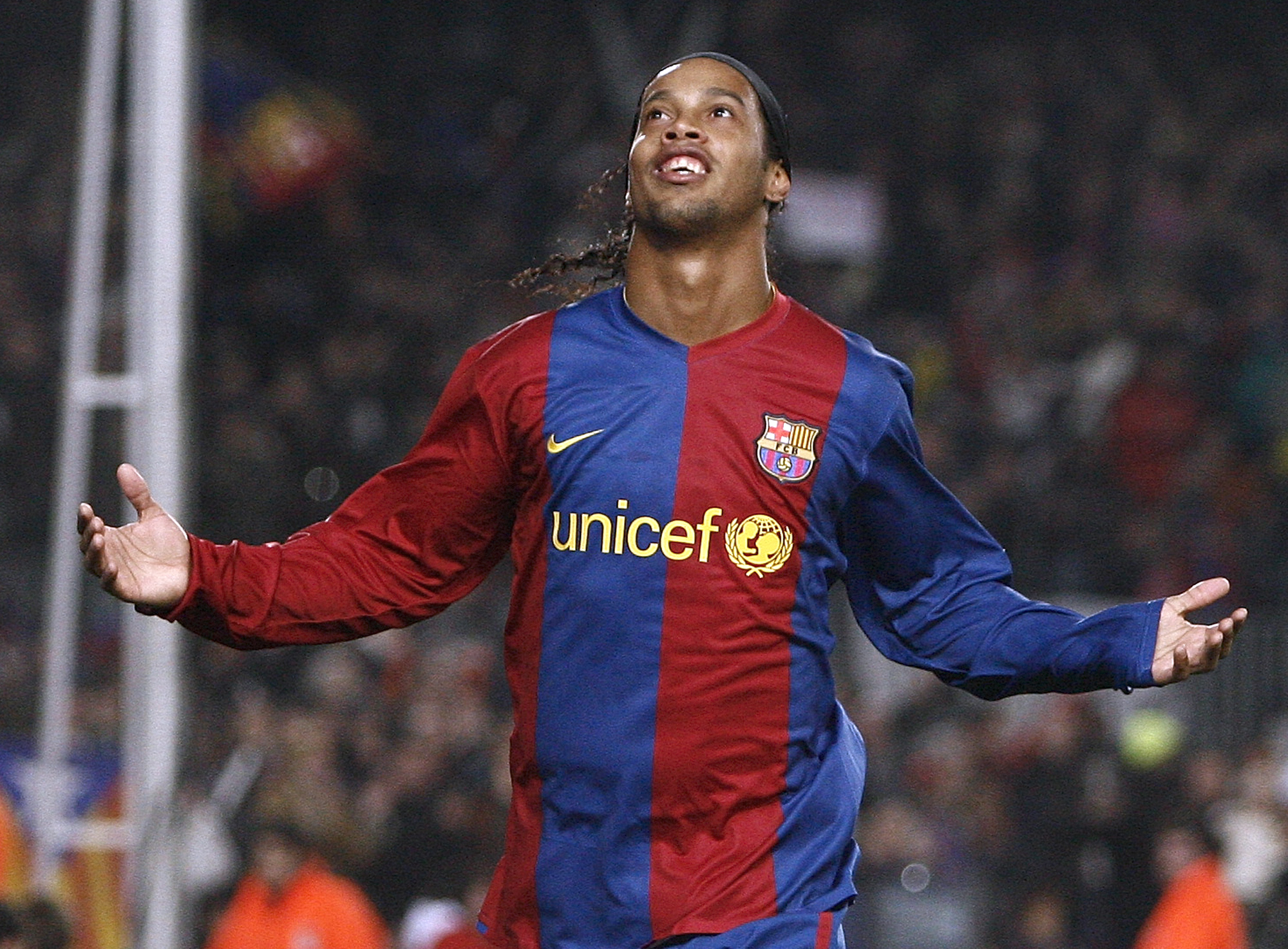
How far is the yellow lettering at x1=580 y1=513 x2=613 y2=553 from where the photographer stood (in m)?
3.30

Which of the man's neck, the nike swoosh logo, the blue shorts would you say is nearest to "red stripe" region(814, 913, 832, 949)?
the blue shorts

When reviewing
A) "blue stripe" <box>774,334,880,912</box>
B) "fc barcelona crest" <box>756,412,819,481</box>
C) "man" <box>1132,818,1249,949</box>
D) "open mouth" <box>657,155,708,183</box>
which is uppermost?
"open mouth" <box>657,155,708,183</box>

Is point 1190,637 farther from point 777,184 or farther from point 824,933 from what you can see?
point 777,184

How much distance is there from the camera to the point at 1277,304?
12.8 m

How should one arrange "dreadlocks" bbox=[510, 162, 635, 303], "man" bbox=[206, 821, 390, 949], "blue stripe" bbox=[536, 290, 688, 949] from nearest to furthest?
1. "blue stripe" bbox=[536, 290, 688, 949]
2. "dreadlocks" bbox=[510, 162, 635, 303]
3. "man" bbox=[206, 821, 390, 949]

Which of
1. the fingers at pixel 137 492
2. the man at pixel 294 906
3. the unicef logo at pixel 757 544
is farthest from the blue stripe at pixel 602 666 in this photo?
the man at pixel 294 906

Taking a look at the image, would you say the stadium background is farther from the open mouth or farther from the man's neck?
the open mouth

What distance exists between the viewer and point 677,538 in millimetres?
3287

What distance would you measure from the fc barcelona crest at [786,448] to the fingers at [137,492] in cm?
98

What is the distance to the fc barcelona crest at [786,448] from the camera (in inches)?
132

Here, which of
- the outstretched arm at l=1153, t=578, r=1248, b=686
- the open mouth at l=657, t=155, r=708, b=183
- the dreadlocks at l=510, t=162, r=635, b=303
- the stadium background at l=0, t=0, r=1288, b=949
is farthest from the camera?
the stadium background at l=0, t=0, r=1288, b=949

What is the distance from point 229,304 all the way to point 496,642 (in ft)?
9.86

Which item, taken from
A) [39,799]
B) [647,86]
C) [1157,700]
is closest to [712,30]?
[1157,700]

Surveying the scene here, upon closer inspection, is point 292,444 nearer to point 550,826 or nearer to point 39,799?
point 39,799
